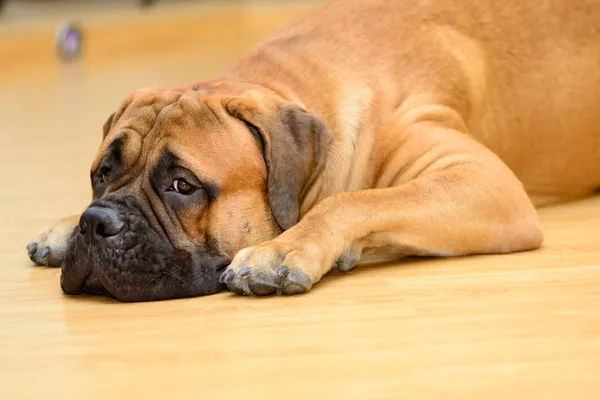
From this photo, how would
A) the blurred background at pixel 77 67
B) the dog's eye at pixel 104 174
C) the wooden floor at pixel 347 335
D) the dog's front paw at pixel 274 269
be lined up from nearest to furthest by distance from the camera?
the wooden floor at pixel 347 335
the dog's front paw at pixel 274 269
the dog's eye at pixel 104 174
the blurred background at pixel 77 67

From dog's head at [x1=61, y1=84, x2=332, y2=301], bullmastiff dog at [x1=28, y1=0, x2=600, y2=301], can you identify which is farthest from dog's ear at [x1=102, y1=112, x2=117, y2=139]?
dog's head at [x1=61, y1=84, x2=332, y2=301]

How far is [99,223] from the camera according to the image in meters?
2.74

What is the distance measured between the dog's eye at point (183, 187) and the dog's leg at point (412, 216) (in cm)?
24

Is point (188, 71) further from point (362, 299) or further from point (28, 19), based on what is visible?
point (362, 299)

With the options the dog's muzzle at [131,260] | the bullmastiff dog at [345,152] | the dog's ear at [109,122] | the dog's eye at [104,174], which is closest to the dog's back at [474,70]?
the bullmastiff dog at [345,152]

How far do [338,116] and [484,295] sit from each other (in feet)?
2.67

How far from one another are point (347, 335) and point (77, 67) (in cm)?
899

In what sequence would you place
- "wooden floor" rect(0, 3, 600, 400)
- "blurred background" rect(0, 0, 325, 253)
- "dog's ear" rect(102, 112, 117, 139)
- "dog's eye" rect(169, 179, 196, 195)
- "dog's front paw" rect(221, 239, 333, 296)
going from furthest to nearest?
"blurred background" rect(0, 0, 325, 253) → "dog's ear" rect(102, 112, 117, 139) → "dog's eye" rect(169, 179, 196, 195) → "dog's front paw" rect(221, 239, 333, 296) → "wooden floor" rect(0, 3, 600, 400)

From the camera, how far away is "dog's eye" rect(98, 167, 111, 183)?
3.03m

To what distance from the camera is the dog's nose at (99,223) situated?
9.01 ft

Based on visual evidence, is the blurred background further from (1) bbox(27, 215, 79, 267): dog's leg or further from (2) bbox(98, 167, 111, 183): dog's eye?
(2) bbox(98, 167, 111, 183): dog's eye

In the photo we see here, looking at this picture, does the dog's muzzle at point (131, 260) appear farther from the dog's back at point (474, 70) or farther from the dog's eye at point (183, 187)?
the dog's back at point (474, 70)

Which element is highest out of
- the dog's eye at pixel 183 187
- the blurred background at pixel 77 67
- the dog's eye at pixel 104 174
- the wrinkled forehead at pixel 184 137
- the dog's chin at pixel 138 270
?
the wrinkled forehead at pixel 184 137

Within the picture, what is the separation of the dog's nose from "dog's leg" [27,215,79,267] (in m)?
0.63
